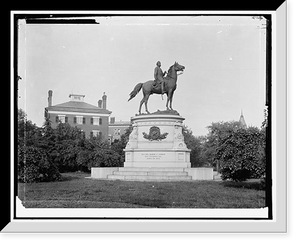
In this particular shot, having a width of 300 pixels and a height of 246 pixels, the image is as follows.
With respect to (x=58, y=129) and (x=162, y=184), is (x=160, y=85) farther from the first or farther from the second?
(x=58, y=129)

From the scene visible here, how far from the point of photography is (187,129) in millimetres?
28984

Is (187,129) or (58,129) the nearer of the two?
(58,129)

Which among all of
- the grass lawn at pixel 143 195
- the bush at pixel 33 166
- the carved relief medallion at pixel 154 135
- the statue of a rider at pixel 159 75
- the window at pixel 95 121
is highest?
the statue of a rider at pixel 159 75

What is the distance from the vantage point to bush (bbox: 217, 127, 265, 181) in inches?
447

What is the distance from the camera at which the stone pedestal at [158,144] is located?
15297mm

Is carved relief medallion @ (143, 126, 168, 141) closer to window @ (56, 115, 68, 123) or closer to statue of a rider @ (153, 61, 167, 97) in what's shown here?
statue of a rider @ (153, 61, 167, 97)

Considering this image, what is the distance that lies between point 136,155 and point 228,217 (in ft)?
26.1

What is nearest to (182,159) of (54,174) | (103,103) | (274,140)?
(54,174)

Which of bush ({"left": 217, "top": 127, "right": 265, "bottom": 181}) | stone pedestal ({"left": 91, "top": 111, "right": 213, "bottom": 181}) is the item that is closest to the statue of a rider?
stone pedestal ({"left": 91, "top": 111, "right": 213, "bottom": 181})

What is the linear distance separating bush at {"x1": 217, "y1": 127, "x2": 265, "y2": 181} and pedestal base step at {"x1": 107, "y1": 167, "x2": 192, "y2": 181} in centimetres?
247

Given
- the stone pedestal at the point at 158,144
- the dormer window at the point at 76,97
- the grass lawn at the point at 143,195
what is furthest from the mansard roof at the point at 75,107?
the grass lawn at the point at 143,195

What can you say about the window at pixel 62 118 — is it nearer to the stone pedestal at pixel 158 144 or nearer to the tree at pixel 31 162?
the stone pedestal at pixel 158 144

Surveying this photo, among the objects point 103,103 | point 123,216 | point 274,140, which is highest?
point 103,103

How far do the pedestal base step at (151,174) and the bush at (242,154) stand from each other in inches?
97.2
